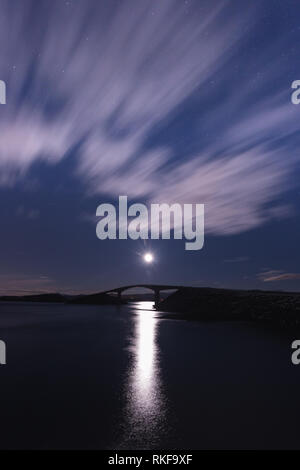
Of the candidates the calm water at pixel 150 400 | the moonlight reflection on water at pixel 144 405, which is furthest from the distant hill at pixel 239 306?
the moonlight reflection on water at pixel 144 405

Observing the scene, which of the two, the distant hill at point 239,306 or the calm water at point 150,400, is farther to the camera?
the distant hill at point 239,306

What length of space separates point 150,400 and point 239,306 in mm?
72454

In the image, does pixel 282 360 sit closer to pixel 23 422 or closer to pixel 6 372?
pixel 23 422

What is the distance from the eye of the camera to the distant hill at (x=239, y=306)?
64.9m

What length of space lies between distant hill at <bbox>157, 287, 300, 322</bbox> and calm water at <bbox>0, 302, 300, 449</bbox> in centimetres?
3685

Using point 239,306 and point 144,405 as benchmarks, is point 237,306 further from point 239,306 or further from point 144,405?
point 144,405

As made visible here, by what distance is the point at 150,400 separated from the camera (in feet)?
54.3

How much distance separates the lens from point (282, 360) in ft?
89.6

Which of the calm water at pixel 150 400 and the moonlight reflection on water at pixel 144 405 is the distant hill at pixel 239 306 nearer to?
the calm water at pixel 150 400

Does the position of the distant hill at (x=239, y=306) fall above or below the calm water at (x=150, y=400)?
below

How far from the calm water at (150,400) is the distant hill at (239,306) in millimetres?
36854

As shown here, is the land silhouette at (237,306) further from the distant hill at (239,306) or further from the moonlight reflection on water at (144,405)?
the moonlight reflection on water at (144,405)

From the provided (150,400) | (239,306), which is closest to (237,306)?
(239,306)

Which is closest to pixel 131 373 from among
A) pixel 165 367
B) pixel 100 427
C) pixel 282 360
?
pixel 165 367
